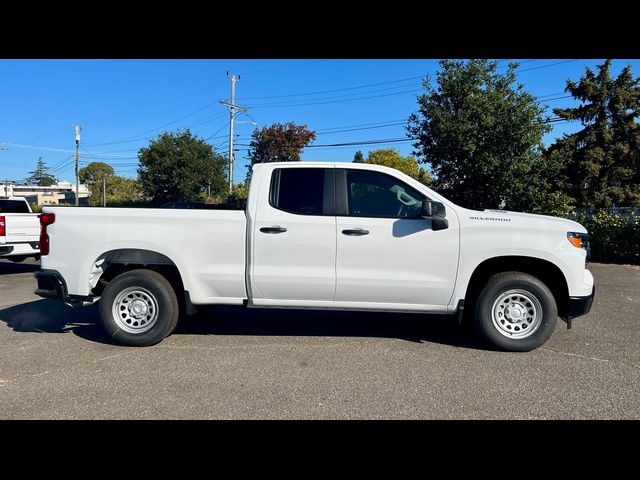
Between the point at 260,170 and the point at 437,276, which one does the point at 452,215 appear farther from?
the point at 260,170

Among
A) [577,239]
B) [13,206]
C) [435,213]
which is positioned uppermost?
[13,206]

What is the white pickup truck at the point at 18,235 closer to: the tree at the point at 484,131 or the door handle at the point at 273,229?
the door handle at the point at 273,229

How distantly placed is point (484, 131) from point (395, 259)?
10021 mm

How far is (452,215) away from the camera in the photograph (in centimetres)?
450

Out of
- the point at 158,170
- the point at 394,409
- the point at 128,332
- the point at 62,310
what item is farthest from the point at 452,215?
the point at 158,170

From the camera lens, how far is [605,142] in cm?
2581

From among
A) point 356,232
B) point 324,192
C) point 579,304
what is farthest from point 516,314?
point 324,192

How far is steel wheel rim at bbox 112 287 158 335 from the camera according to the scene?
4688 millimetres

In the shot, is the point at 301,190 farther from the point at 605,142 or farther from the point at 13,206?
the point at 605,142

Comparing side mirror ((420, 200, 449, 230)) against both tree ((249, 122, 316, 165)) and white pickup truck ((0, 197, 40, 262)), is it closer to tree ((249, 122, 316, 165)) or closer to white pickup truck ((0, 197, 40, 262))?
white pickup truck ((0, 197, 40, 262))

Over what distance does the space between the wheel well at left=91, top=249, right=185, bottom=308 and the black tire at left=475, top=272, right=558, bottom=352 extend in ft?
10.9
